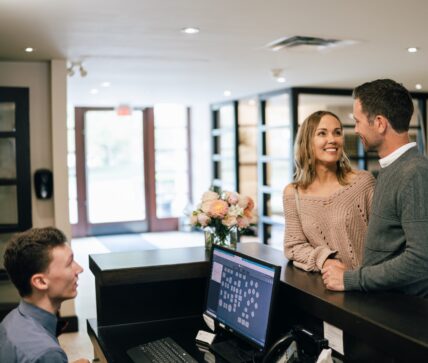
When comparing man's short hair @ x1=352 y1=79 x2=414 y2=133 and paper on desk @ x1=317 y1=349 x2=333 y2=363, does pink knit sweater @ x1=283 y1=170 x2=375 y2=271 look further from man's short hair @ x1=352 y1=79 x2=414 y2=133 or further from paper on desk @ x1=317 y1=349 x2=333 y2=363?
paper on desk @ x1=317 y1=349 x2=333 y2=363

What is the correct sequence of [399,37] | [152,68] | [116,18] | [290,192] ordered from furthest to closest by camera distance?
1. [152,68]
2. [399,37]
3. [116,18]
4. [290,192]

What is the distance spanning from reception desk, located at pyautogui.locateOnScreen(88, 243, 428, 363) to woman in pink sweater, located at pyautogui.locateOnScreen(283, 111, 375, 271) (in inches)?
4.7

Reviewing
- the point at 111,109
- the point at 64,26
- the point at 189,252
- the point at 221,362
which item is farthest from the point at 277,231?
the point at 221,362

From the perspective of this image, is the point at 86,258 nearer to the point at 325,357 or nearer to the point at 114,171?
the point at 114,171

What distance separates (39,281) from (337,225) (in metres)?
1.11

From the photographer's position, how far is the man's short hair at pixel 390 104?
1901 millimetres

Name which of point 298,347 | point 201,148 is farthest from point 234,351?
point 201,148

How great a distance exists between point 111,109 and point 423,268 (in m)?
9.77

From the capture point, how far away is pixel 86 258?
344 inches

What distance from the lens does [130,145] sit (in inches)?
443

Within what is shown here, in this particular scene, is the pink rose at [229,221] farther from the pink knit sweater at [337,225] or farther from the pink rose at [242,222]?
the pink knit sweater at [337,225]

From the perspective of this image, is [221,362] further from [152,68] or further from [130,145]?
[130,145]

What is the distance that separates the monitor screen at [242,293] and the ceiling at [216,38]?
1.85 meters

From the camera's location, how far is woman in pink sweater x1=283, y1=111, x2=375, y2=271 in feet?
7.30
